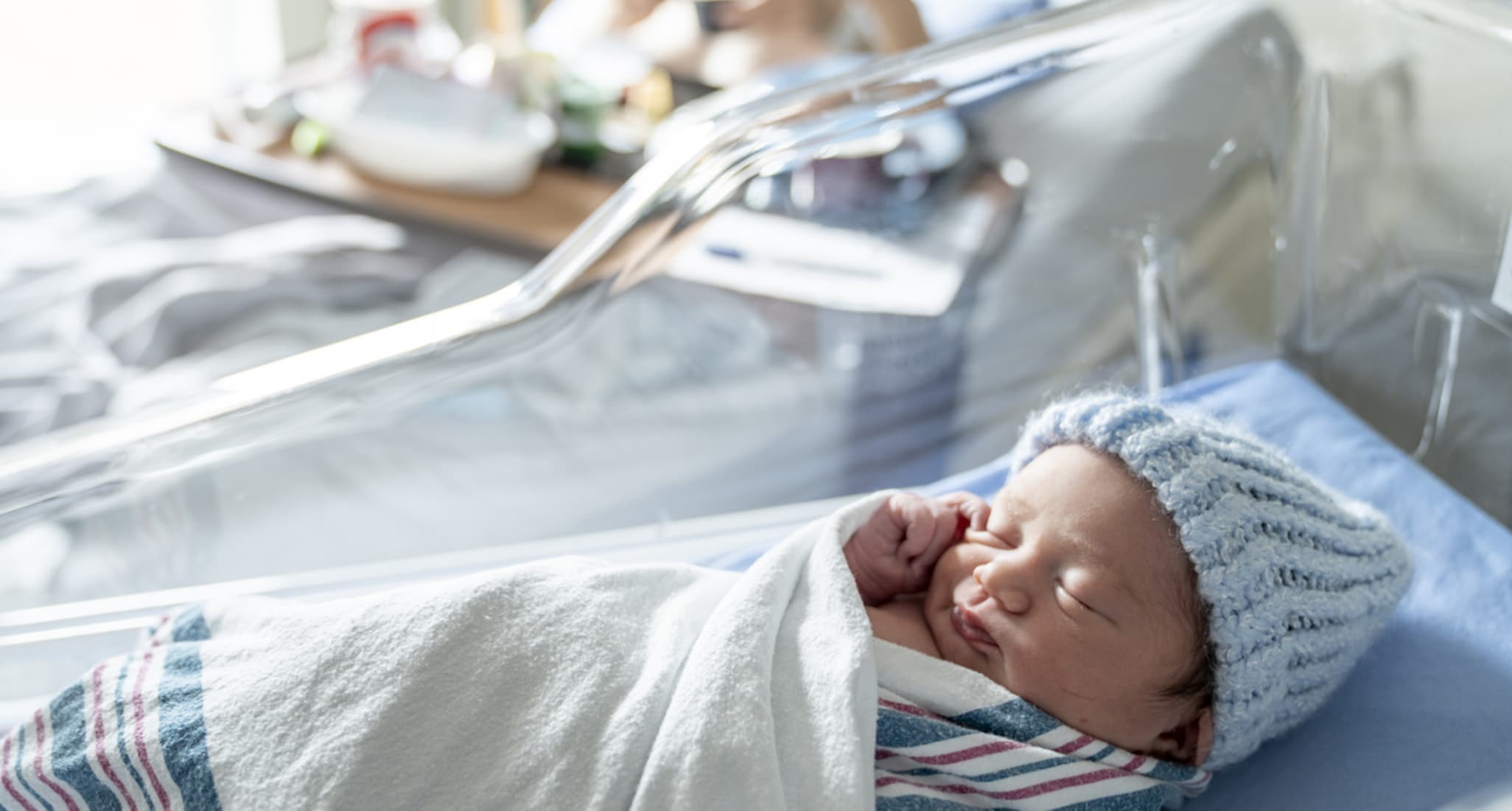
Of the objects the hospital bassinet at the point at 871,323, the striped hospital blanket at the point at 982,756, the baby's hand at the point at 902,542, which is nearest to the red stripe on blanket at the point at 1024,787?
the striped hospital blanket at the point at 982,756

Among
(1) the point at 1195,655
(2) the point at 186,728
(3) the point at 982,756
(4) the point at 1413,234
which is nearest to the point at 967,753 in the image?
(3) the point at 982,756

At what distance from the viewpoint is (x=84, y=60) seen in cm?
276

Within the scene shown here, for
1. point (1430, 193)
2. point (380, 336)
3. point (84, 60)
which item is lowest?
point (1430, 193)

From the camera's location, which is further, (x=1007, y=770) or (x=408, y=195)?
(x=408, y=195)

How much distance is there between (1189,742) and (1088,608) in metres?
0.11

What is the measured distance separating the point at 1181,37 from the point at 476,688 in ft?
2.40

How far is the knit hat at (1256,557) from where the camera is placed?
→ 2.23 feet

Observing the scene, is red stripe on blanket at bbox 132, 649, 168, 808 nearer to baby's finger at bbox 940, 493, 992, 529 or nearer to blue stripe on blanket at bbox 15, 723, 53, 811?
blue stripe on blanket at bbox 15, 723, 53, 811

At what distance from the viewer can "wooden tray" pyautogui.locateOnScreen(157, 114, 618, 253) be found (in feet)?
4.89

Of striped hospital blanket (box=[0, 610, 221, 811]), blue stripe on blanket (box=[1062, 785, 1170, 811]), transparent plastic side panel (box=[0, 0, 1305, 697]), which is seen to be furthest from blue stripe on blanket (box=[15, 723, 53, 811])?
blue stripe on blanket (box=[1062, 785, 1170, 811])

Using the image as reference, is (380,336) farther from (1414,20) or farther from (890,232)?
(1414,20)

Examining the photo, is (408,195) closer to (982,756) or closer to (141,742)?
(141,742)

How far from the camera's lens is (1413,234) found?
94cm

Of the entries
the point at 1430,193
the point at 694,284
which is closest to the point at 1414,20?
the point at 1430,193
